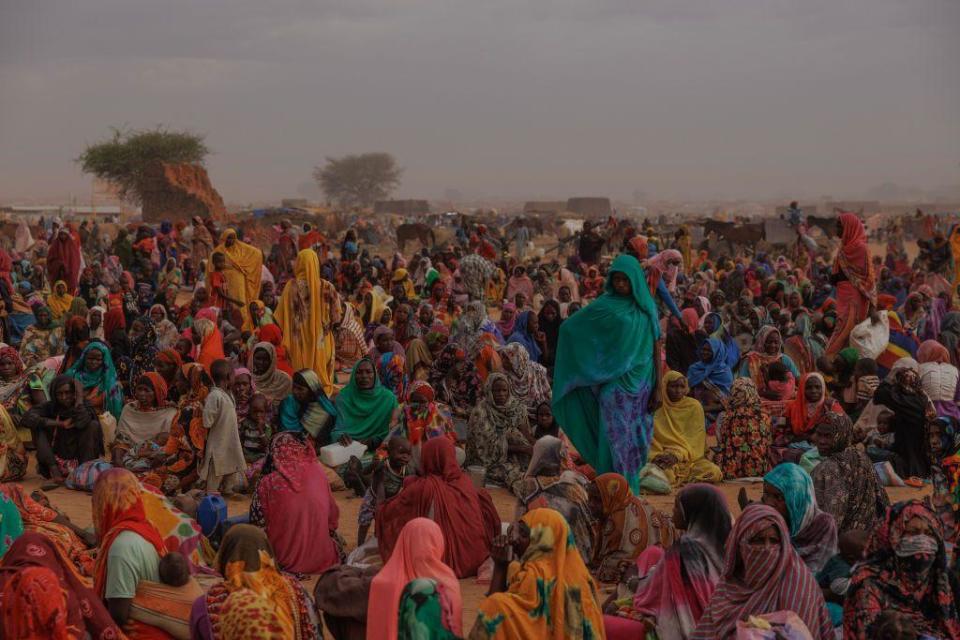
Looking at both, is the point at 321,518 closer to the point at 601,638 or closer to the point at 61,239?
the point at 601,638

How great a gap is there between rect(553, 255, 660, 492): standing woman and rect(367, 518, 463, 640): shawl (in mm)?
2707

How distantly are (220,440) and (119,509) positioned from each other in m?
2.96

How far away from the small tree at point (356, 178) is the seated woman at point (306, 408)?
86.0 meters

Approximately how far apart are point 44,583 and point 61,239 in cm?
1233

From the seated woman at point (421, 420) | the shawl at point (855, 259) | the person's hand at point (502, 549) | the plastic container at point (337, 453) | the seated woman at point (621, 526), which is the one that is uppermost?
the shawl at point (855, 259)

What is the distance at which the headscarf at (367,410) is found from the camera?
8305 mm

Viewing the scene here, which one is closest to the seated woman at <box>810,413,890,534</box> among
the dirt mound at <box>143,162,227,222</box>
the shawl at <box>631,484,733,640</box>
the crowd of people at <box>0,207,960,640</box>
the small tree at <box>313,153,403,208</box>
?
the crowd of people at <box>0,207,960,640</box>

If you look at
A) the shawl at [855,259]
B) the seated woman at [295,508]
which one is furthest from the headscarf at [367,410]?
the shawl at [855,259]

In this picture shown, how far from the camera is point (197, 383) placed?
786cm

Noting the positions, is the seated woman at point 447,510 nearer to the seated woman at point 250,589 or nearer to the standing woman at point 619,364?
the standing woman at point 619,364

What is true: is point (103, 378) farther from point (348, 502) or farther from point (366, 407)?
point (348, 502)

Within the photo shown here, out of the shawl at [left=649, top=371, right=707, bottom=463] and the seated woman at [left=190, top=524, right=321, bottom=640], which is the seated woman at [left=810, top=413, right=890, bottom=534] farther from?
the seated woman at [left=190, top=524, right=321, bottom=640]

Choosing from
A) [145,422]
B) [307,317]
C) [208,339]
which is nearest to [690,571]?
[145,422]

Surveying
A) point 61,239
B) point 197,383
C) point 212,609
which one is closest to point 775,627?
point 212,609
